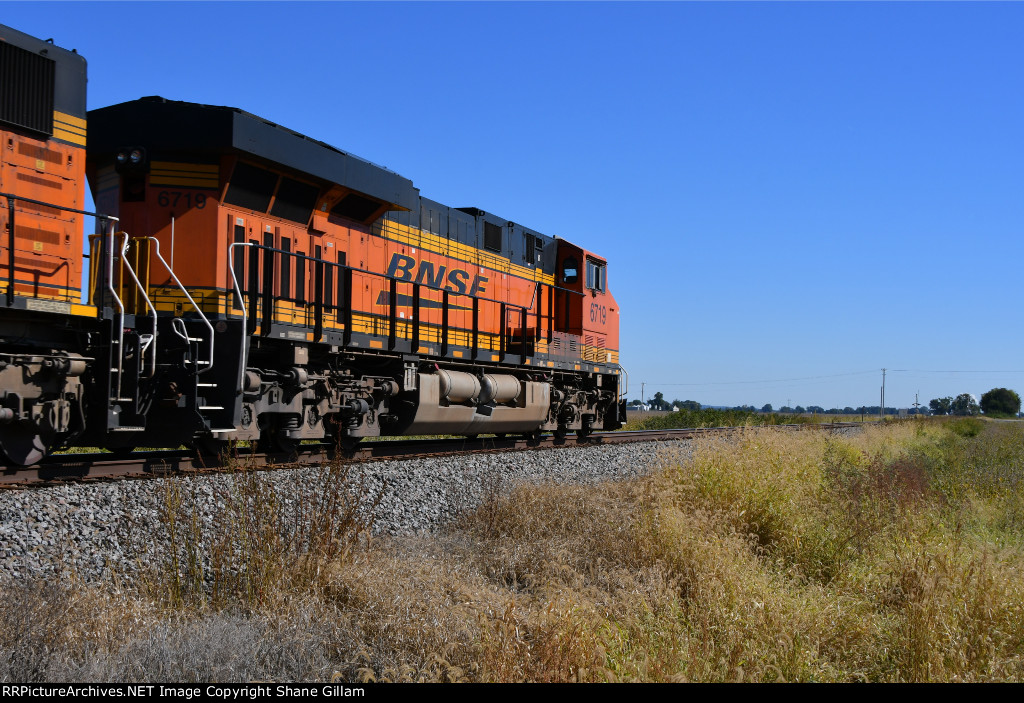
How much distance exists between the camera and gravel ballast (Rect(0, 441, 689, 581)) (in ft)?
18.5

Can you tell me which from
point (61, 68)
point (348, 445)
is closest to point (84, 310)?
point (61, 68)

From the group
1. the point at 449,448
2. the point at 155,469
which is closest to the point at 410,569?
the point at 155,469

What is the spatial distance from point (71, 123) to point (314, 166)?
9.79ft

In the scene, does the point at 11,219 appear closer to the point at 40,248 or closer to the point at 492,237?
the point at 40,248

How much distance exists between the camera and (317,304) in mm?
10234

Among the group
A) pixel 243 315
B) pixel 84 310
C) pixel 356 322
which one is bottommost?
pixel 84 310

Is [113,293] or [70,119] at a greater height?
[70,119]

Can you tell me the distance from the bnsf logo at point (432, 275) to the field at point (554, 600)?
16.8 feet

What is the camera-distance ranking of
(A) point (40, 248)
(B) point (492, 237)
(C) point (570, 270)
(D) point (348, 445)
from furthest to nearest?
(C) point (570, 270)
(B) point (492, 237)
(D) point (348, 445)
(A) point (40, 248)

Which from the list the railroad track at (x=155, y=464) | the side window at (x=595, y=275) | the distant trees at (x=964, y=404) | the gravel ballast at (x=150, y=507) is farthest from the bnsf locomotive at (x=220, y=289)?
the distant trees at (x=964, y=404)

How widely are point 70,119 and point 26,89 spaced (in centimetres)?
51

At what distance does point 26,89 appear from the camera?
7750 mm

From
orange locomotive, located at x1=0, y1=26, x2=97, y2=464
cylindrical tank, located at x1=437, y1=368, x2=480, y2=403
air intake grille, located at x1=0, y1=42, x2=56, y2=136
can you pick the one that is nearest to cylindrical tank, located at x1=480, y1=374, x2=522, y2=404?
cylindrical tank, located at x1=437, y1=368, x2=480, y2=403

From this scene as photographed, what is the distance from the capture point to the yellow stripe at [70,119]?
8055 millimetres
